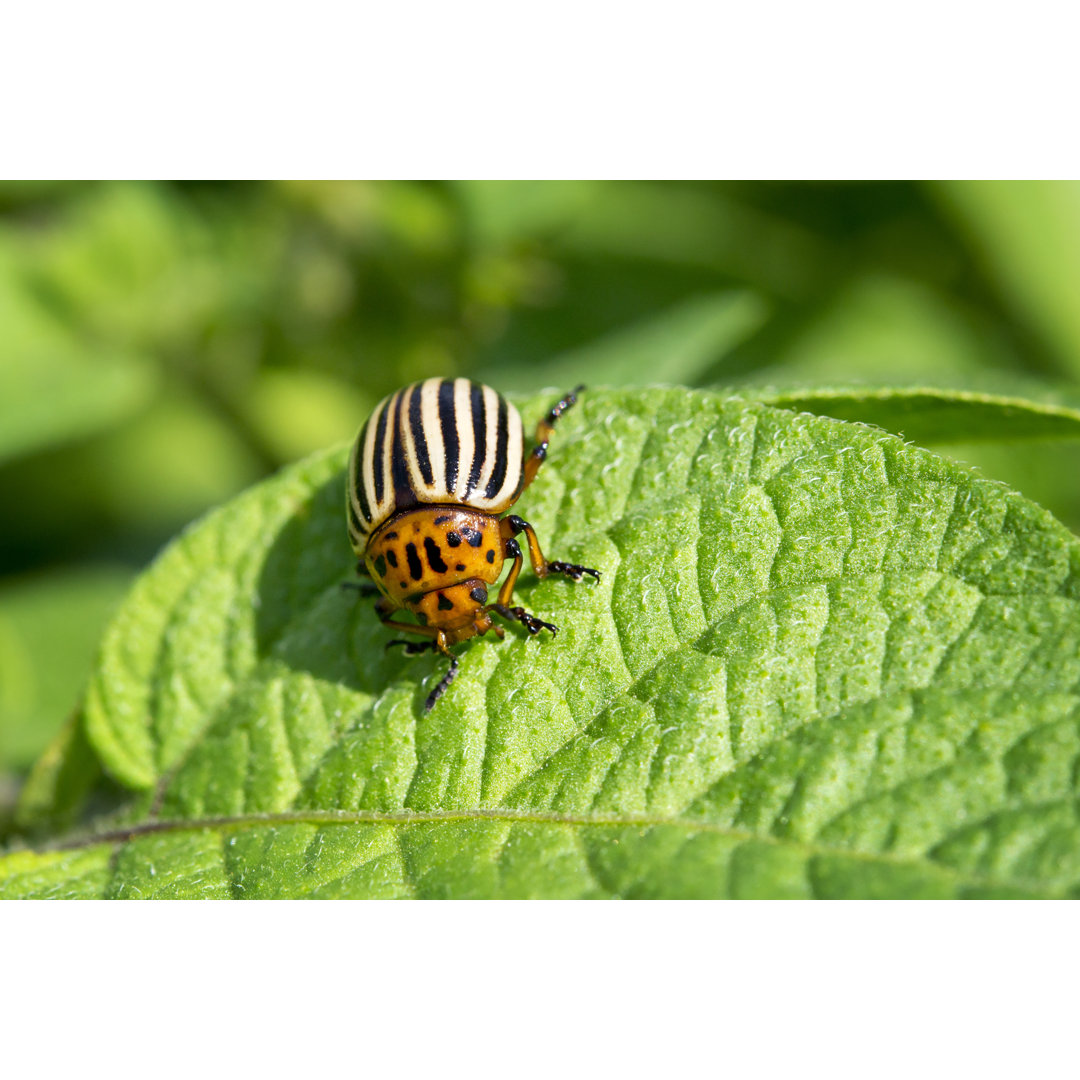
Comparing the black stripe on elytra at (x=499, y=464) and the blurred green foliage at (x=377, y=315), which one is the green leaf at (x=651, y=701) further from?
the blurred green foliage at (x=377, y=315)

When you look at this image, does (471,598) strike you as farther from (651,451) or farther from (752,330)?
(752,330)

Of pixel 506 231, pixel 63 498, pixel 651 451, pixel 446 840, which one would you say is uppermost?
pixel 506 231

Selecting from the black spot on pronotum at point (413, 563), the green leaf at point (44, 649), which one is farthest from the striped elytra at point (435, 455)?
the green leaf at point (44, 649)

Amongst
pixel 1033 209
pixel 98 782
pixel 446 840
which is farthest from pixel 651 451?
pixel 1033 209

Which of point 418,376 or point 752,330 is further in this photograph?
point 752,330

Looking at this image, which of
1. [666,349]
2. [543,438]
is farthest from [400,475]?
[666,349]

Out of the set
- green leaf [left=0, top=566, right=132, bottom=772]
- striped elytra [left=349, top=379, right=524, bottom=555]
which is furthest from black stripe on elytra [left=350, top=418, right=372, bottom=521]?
green leaf [left=0, top=566, right=132, bottom=772]
